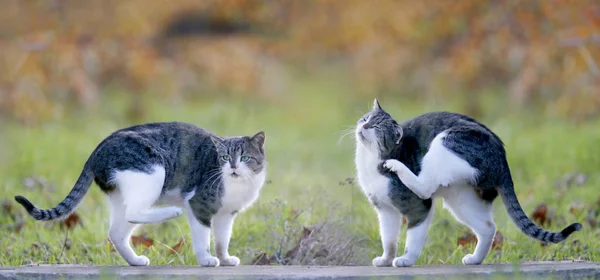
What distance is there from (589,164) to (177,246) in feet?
14.4

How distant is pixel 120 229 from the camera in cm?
445

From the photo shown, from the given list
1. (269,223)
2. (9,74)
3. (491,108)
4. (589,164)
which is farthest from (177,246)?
(491,108)

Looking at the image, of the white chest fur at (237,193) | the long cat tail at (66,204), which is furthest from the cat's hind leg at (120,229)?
the white chest fur at (237,193)

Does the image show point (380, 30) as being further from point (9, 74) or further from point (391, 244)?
point (391, 244)

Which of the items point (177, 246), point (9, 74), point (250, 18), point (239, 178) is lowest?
point (177, 246)

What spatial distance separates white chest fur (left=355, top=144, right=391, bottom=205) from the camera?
4.35 meters

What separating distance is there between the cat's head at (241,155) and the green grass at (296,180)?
569 millimetres

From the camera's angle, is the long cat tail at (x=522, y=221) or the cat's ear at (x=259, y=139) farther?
the cat's ear at (x=259, y=139)

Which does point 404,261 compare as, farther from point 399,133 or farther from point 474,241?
point 474,241

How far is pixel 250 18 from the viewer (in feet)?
35.0

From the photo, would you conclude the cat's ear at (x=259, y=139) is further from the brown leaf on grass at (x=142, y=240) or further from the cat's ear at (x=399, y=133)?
the brown leaf on grass at (x=142, y=240)

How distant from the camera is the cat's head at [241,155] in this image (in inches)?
176

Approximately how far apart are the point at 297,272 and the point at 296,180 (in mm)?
4614

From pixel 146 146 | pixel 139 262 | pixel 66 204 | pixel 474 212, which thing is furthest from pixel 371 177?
pixel 66 204
